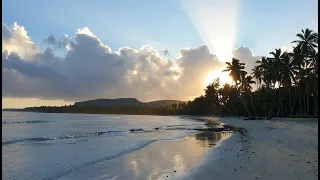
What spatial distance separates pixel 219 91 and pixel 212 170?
93.7 m

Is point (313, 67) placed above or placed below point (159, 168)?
above

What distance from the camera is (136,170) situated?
13.4 meters

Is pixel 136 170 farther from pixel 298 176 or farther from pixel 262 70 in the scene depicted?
pixel 262 70

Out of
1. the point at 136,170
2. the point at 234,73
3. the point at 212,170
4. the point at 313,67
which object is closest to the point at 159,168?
the point at 136,170

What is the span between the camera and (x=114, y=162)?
16297 mm

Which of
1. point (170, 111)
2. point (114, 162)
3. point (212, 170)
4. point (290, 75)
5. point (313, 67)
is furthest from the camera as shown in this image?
point (170, 111)

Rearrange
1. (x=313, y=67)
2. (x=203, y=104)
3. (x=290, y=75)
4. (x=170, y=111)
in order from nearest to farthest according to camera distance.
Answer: (x=313, y=67), (x=290, y=75), (x=203, y=104), (x=170, y=111)

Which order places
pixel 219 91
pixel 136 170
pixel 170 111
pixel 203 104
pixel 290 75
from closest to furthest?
pixel 136 170
pixel 290 75
pixel 219 91
pixel 203 104
pixel 170 111

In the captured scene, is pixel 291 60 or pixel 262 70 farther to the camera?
pixel 262 70

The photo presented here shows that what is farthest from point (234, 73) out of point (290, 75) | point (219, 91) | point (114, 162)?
point (114, 162)

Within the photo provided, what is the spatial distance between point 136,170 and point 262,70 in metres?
64.4

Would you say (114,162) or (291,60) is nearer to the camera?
(114,162)

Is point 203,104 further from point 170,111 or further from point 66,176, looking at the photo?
point 66,176

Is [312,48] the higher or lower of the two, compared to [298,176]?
higher
